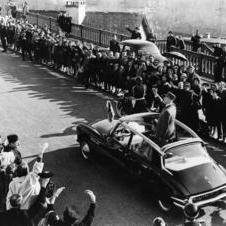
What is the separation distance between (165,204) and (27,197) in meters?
2.99

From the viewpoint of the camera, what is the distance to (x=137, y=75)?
16.8 meters

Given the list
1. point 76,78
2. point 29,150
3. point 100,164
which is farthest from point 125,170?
point 76,78

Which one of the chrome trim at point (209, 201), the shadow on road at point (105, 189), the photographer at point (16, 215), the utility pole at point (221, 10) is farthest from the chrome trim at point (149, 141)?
the utility pole at point (221, 10)

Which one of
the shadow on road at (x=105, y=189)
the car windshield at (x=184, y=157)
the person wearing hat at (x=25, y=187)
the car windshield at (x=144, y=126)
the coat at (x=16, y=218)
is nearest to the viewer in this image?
the coat at (x=16, y=218)

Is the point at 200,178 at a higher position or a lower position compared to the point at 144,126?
lower

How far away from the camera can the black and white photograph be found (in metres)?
9.27

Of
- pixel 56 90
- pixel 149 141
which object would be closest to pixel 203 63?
pixel 56 90

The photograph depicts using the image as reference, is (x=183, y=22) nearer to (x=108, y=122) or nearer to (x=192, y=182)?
(x=108, y=122)

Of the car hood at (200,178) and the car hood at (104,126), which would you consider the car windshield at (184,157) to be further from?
the car hood at (104,126)

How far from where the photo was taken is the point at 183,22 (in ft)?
130

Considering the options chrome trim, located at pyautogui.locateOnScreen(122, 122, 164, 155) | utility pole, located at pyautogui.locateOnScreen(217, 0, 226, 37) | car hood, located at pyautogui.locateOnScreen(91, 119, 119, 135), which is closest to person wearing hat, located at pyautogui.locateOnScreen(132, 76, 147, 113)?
car hood, located at pyautogui.locateOnScreen(91, 119, 119, 135)

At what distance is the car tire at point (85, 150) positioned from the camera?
40.3 feet

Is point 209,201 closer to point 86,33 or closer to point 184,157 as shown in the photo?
point 184,157

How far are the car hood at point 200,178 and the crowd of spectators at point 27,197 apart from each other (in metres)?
2.35
